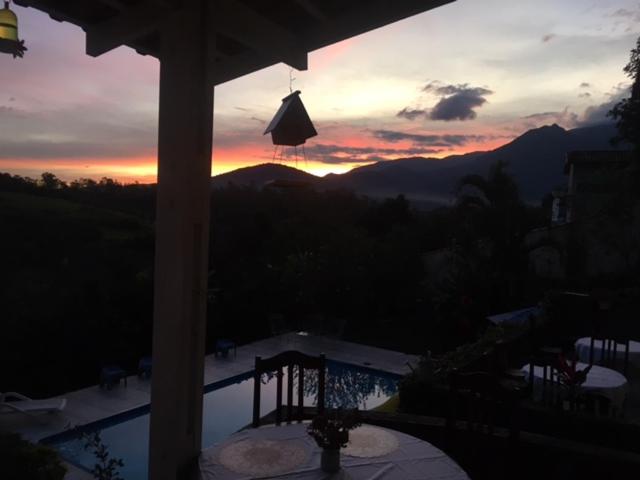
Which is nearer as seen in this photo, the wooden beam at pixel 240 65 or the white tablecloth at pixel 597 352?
the wooden beam at pixel 240 65

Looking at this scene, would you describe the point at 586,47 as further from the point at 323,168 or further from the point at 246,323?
the point at 246,323

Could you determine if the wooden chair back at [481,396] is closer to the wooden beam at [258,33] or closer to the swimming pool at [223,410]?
the wooden beam at [258,33]

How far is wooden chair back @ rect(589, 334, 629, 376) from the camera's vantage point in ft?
18.8

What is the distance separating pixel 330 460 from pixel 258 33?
7.37 ft

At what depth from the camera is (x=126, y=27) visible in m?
2.57

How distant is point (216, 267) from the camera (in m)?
12.8

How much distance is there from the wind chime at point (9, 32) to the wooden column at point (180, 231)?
62 centimetres

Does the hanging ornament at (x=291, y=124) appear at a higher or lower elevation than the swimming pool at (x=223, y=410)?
higher

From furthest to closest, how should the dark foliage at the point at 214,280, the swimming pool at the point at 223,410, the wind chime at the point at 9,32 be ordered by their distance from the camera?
the dark foliage at the point at 214,280
the swimming pool at the point at 223,410
the wind chime at the point at 9,32

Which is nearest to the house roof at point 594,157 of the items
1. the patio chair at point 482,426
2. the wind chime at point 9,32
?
the patio chair at point 482,426

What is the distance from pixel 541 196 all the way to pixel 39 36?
89.4ft

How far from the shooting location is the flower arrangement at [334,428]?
235 centimetres

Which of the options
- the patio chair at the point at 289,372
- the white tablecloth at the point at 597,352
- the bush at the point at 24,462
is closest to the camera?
the bush at the point at 24,462

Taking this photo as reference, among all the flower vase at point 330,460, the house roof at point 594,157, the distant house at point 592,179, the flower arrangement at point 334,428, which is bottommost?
the flower vase at point 330,460
